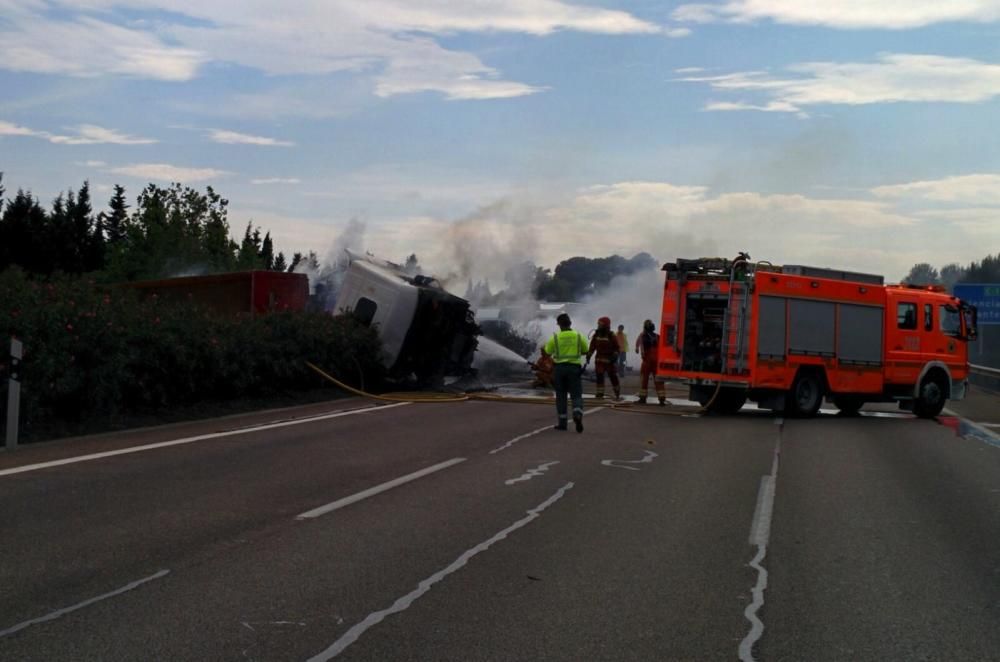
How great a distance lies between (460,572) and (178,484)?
4.53m

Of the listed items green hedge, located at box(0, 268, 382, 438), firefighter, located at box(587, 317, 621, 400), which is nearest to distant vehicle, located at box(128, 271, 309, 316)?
green hedge, located at box(0, 268, 382, 438)

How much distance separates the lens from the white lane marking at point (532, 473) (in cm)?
1171

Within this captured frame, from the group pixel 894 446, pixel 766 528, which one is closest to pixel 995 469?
pixel 894 446

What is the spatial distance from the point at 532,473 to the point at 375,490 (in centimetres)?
213

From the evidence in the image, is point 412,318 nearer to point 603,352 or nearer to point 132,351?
point 603,352

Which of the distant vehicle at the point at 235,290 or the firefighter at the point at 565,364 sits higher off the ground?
the distant vehicle at the point at 235,290

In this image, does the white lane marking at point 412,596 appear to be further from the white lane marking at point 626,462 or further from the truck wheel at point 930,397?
the truck wheel at point 930,397

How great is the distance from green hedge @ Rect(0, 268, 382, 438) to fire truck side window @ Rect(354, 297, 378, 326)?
103 inches

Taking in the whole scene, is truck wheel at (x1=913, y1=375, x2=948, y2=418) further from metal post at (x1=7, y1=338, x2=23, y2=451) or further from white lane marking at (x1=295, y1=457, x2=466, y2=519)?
metal post at (x1=7, y1=338, x2=23, y2=451)

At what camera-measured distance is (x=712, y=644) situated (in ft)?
19.5

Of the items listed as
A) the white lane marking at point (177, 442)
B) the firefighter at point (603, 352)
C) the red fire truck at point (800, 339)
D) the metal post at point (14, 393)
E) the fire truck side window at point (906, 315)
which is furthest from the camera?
the firefighter at point (603, 352)

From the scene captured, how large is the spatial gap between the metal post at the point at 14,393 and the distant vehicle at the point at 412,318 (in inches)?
479

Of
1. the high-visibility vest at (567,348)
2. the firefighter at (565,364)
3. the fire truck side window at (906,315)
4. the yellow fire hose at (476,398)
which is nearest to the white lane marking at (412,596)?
the firefighter at (565,364)

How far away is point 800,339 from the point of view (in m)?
22.1
